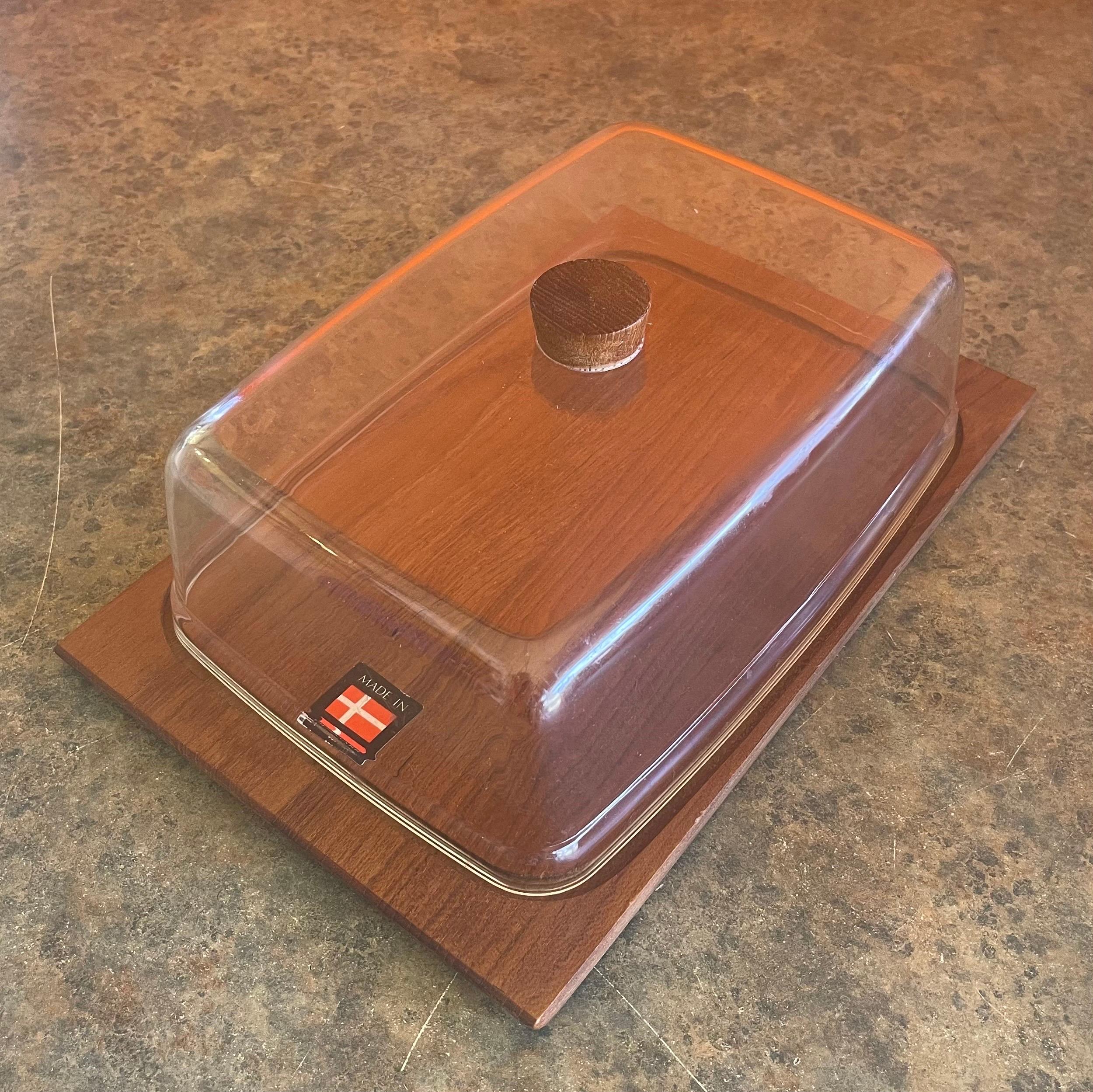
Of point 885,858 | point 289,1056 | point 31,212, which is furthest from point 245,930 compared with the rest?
point 31,212

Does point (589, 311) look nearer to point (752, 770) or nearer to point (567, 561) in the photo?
point (567, 561)

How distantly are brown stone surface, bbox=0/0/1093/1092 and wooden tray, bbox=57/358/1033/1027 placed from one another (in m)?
0.04

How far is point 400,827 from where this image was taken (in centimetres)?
99

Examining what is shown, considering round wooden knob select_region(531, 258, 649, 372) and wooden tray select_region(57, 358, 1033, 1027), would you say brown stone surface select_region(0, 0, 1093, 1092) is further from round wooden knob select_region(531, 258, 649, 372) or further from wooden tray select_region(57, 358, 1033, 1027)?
round wooden knob select_region(531, 258, 649, 372)

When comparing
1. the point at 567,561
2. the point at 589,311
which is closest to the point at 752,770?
the point at 567,561

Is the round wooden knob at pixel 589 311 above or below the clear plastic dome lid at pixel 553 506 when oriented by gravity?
above

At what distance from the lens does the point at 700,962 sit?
96 cm

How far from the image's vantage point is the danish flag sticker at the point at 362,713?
968 mm

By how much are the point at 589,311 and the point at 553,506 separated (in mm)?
172

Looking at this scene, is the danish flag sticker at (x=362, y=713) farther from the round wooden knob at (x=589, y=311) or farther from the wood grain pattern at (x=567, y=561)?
the round wooden knob at (x=589, y=311)

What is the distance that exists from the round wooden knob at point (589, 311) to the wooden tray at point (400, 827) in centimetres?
33

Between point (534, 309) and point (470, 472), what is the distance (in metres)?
0.15

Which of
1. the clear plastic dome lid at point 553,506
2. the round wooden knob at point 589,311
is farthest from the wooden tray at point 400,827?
the round wooden knob at point 589,311

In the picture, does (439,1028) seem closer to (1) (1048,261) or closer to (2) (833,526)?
(2) (833,526)
